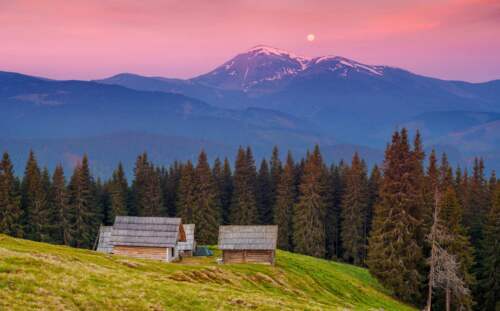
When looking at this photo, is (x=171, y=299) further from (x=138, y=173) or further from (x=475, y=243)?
(x=138, y=173)

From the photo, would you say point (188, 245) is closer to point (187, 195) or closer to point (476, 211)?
point (187, 195)

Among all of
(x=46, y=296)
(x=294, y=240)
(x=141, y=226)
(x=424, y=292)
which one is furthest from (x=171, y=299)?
(x=294, y=240)

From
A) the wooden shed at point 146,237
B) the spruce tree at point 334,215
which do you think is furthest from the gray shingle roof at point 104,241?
the spruce tree at point 334,215

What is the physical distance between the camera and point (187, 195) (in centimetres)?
10331

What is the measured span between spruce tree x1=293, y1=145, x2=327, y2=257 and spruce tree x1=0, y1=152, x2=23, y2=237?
46121 mm

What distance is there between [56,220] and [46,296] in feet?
240

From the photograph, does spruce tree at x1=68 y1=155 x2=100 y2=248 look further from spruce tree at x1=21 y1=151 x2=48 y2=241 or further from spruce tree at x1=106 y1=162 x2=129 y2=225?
spruce tree at x1=21 y1=151 x2=48 y2=241

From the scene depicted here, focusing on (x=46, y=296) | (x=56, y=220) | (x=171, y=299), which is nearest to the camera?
(x=46, y=296)

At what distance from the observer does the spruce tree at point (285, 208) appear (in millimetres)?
104250

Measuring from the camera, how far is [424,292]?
69.7 meters

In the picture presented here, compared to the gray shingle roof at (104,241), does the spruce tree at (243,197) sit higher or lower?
higher

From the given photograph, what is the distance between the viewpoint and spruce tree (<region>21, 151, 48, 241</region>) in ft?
288

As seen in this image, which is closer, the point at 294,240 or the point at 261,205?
the point at 294,240

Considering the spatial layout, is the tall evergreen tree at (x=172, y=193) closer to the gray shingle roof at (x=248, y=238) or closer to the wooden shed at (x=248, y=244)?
the gray shingle roof at (x=248, y=238)
